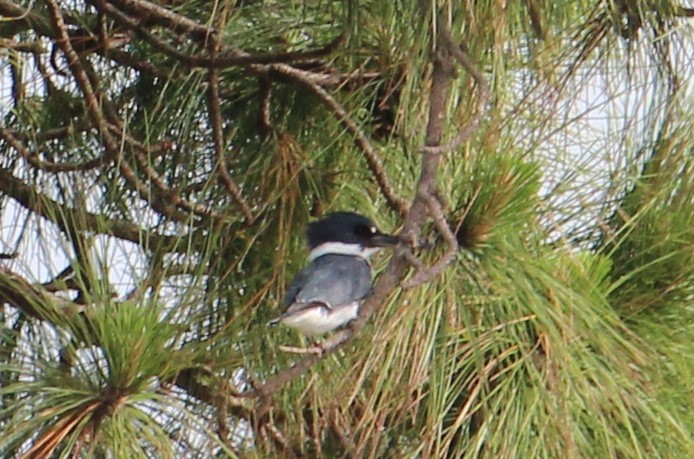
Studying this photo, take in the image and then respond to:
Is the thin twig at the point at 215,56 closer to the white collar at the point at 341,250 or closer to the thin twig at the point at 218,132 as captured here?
the thin twig at the point at 218,132

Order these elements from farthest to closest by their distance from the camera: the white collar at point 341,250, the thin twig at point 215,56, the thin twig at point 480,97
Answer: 1. the white collar at point 341,250
2. the thin twig at point 215,56
3. the thin twig at point 480,97

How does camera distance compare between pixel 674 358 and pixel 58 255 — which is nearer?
pixel 674 358

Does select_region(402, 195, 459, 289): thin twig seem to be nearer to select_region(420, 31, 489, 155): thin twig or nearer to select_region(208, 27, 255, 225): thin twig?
select_region(420, 31, 489, 155): thin twig

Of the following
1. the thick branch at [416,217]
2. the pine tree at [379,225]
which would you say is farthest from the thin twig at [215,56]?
the thick branch at [416,217]

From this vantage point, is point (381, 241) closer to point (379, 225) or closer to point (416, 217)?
point (379, 225)

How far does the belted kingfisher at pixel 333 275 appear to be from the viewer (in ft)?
4.54

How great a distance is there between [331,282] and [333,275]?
0.01m

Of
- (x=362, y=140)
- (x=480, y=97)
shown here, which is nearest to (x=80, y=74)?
(x=362, y=140)

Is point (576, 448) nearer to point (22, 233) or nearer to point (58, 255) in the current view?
point (58, 255)

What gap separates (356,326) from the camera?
1224 millimetres

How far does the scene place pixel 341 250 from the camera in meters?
1.47

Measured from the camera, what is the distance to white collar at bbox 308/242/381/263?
4.75 ft

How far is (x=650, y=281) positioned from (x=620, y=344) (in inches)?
3.0

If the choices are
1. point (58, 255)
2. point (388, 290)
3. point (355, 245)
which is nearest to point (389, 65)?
point (355, 245)
